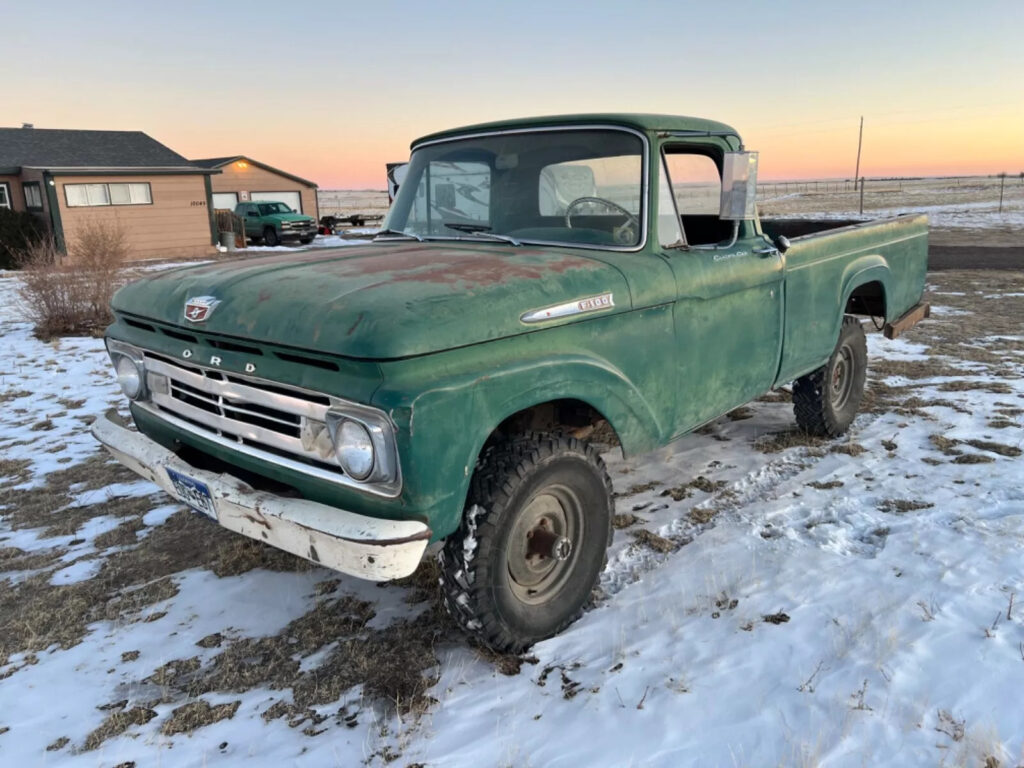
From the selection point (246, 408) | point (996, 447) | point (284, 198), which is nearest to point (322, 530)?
point (246, 408)

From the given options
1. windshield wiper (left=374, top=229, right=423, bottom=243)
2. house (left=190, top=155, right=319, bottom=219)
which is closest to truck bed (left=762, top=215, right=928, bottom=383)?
windshield wiper (left=374, top=229, right=423, bottom=243)

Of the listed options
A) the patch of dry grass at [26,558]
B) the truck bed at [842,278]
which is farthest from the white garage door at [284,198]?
the patch of dry grass at [26,558]

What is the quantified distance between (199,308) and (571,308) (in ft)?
4.86

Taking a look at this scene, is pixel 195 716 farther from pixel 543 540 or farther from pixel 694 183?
pixel 694 183

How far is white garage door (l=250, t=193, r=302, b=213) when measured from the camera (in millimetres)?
34747

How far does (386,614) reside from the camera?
3283mm

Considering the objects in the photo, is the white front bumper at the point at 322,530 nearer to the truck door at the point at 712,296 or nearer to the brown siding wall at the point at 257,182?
the truck door at the point at 712,296

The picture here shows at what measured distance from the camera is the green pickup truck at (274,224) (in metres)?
27.4

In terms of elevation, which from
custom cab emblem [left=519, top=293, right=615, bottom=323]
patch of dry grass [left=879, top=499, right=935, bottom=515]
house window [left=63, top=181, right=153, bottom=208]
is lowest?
patch of dry grass [left=879, top=499, right=935, bottom=515]

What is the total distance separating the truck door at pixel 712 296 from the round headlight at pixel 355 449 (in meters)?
1.69

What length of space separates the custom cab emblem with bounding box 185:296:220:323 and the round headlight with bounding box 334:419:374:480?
2.80ft

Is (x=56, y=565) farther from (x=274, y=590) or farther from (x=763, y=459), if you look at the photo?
(x=763, y=459)

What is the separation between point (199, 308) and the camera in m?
2.89

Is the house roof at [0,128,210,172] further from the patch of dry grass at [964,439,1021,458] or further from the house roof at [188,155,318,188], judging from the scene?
the patch of dry grass at [964,439,1021,458]
